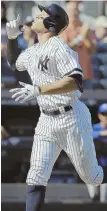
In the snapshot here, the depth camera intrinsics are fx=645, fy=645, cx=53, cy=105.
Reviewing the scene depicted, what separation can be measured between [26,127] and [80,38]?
94 cm

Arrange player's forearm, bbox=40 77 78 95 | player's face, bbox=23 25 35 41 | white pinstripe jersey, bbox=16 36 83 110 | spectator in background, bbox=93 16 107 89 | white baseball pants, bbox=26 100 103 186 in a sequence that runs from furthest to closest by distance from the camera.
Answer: spectator in background, bbox=93 16 107 89, player's face, bbox=23 25 35 41, white baseball pants, bbox=26 100 103 186, white pinstripe jersey, bbox=16 36 83 110, player's forearm, bbox=40 77 78 95

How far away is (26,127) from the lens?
5867mm

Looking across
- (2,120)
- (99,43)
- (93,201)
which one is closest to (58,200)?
(93,201)

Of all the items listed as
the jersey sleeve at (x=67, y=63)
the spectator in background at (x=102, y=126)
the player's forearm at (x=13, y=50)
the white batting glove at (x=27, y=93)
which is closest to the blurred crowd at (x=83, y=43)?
the spectator in background at (x=102, y=126)

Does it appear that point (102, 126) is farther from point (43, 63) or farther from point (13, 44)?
point (43, 63)

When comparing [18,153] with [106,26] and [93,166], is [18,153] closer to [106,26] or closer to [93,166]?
[106,26]

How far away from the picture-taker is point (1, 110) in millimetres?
5828

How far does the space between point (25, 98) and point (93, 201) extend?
6.83 feet

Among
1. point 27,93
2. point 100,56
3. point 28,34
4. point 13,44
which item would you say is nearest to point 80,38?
point 100,56

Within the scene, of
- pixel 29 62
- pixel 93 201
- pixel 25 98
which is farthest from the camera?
pixel 93 201

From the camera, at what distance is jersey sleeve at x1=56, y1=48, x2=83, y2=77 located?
3.75 meters

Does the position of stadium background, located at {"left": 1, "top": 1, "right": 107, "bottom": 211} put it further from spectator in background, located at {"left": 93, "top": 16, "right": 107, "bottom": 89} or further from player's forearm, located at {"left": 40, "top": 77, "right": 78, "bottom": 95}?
player's forearm, located at {"left": 40, "top": 77, "right": 78, "bottom": 95}

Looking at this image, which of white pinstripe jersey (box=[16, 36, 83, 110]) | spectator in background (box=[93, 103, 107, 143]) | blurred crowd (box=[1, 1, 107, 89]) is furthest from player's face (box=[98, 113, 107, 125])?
white pinstripe jersey (box=[16, 36, 83, 110])

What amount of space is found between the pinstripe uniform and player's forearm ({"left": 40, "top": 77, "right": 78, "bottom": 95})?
0.15m
